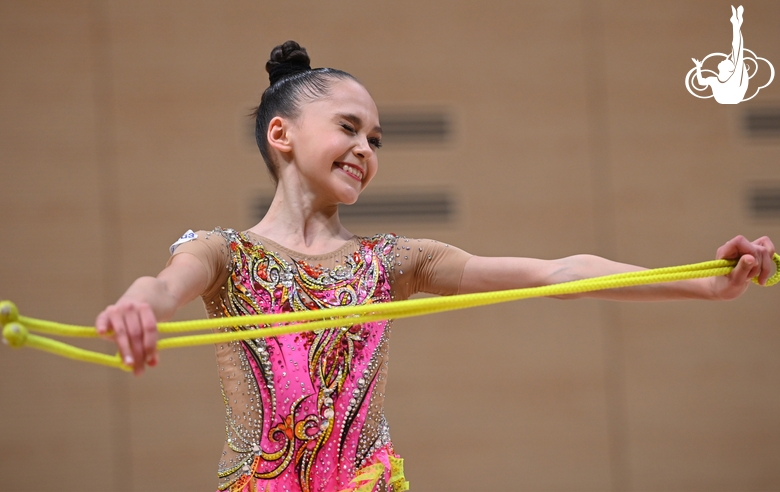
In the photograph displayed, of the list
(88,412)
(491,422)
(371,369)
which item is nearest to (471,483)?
(491,422)

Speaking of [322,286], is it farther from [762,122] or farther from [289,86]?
[762,122]

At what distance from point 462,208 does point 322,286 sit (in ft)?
7.56

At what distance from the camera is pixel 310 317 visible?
1.48 meters

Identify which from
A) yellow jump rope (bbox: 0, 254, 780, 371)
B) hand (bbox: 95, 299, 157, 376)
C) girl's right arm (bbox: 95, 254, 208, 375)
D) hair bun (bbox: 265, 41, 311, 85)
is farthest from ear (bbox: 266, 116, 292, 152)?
hand (bbox: 95, 299, 157, 376)

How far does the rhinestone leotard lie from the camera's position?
1692 mm

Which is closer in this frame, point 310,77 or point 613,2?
point 310,77

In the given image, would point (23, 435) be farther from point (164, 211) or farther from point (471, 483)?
point (471, 483)

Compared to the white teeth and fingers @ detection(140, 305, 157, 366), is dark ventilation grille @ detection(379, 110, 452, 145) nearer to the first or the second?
the white teeth

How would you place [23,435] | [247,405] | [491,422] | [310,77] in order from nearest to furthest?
[247,405] → [310,77] → [23,435] → [491,422]

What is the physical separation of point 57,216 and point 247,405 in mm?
2423

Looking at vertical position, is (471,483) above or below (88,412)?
below

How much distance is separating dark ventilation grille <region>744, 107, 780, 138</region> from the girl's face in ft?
9.49

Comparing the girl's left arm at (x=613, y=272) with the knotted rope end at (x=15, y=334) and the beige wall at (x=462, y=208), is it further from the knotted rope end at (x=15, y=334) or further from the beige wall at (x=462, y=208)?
the beige wall at (x=462, y=208)

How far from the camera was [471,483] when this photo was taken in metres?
3.91
